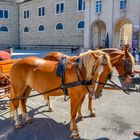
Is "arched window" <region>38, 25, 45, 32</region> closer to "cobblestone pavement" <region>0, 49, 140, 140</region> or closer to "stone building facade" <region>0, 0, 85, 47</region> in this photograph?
"stone building facade" <region>0, 0, 85, 47</region>

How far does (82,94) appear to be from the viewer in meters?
5.29

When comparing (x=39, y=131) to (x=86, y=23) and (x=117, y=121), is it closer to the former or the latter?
(x=117, y=121)

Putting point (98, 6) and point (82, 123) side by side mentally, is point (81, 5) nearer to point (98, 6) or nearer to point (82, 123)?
point (98, 6)

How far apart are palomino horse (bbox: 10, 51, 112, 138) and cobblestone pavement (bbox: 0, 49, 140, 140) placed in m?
0.32

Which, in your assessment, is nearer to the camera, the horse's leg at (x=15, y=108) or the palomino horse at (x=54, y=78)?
the palomino horse at (x=54, y=78)

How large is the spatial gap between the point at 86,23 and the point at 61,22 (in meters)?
10.00

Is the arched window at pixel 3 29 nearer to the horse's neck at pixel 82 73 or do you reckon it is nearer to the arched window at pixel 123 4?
the arched window at pixel 123 4

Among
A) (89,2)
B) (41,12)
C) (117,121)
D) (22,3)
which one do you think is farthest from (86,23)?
(117,121)

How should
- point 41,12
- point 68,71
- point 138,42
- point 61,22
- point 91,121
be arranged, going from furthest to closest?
point 41,12, point 61,22, point 138,42, point 91,121, point 68,71

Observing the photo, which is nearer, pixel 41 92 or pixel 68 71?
pixel 68 71

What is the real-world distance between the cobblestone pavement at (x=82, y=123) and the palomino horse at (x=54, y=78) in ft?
1.06

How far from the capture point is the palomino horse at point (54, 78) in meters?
4.99

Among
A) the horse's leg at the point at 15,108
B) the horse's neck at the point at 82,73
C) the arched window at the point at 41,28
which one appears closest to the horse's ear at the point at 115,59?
the horse's neck at the point at 82,73

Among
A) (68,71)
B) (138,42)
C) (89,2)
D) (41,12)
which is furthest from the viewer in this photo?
(41,12)
